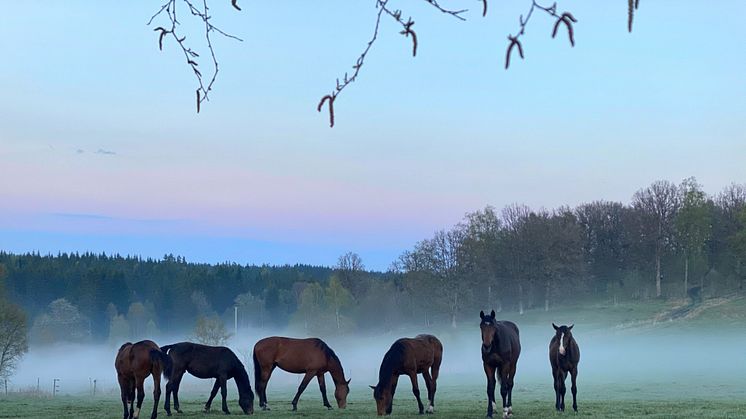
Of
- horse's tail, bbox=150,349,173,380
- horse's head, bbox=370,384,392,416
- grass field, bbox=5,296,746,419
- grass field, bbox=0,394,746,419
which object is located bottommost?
grass field, bbox=5,296,746,419

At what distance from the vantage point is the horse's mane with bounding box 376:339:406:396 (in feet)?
59.0

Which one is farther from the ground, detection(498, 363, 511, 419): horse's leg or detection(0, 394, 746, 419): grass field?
detection(498, 363, 511, 419): horse's leg

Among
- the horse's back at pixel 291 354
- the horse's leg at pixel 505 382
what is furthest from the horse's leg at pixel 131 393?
the horse's leg at pixel 505 382

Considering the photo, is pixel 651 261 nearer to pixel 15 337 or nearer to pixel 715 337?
pixel 715 337

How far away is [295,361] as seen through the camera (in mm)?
20562

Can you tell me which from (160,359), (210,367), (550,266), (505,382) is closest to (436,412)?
(505,382)

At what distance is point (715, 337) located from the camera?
212 ft

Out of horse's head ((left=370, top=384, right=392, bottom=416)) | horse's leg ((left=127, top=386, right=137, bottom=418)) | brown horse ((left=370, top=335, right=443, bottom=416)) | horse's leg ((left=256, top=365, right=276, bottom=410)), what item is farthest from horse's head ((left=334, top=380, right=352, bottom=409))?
horse's leg ((left=127, top=386, right=137, bottom=418))

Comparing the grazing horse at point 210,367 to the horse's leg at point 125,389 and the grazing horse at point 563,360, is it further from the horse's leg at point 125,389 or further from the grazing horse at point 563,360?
the grazing horse at point 563,360

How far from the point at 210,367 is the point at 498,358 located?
673 centimetres

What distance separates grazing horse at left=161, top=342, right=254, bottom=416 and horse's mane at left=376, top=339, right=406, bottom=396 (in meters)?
3.11

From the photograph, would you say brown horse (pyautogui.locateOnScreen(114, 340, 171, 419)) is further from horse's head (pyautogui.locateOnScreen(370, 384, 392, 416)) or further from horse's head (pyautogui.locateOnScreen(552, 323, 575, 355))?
horse's head (pyautogui.locateOnScreen(552, 323, 575, 355))

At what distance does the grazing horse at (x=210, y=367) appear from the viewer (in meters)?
18.7

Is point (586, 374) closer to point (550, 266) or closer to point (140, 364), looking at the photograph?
point (550, 266)
